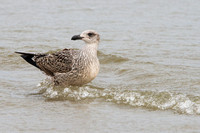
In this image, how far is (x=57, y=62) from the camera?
8.74 metres

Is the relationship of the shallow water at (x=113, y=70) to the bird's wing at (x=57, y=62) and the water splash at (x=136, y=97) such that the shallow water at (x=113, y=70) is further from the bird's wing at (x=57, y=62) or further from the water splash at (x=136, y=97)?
the bird's wing at (x=57, y=62)

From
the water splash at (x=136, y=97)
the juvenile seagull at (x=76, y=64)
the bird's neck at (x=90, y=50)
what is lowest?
the water splash at (x=136, y=97)

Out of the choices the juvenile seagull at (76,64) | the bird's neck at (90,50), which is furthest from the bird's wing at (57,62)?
the bird's neck at (90,50)

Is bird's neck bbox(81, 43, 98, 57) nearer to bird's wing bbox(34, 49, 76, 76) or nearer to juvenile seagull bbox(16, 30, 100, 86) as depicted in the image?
juvenile seagull bbox(16, 30, 100, 86)

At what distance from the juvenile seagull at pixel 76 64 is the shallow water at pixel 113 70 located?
22 centimetres

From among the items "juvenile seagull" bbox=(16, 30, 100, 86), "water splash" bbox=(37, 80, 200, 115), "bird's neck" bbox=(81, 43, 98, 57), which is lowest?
"water splash" bbox=(37, 80, 200, 115)

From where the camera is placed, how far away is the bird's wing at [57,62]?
8.58 m

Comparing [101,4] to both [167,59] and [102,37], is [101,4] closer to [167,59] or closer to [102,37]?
[102,37]

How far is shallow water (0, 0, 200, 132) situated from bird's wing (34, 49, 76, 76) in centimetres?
34

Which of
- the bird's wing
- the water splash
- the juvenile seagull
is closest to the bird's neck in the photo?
the juvenile seagull

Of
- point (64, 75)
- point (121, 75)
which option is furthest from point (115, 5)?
point (64, 75)

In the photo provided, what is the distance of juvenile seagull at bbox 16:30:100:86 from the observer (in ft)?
27.3

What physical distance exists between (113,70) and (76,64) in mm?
2295

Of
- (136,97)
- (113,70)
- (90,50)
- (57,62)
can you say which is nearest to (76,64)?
(90,50)
